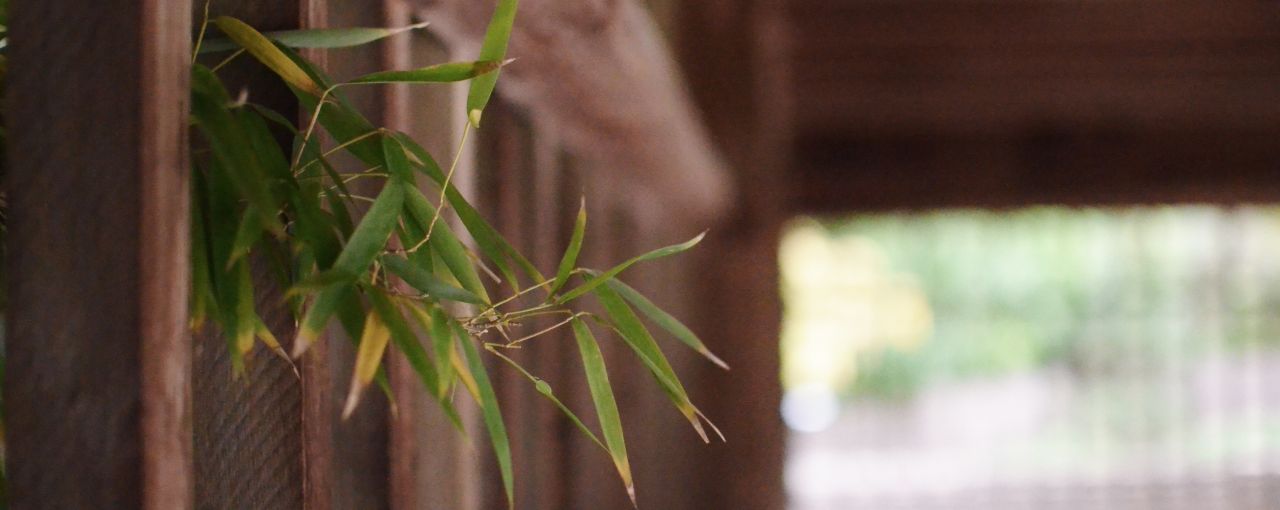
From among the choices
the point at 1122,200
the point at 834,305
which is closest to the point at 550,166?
the point at 1122,200

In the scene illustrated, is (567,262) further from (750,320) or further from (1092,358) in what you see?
(1092,358)

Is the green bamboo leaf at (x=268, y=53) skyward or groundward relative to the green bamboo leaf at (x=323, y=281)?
skyward

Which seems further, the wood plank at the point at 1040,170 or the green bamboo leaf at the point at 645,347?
the wood plank at the point at 1040,170

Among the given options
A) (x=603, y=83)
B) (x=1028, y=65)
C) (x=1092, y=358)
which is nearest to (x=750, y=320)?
(x=603, y=83)

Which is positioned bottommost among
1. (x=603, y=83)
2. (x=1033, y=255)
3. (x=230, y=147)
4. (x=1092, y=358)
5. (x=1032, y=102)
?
(x=1092, y=358)

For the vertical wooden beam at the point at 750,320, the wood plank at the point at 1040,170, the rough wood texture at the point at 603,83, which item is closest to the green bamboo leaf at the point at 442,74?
the rough wood texture at the point at 603,83

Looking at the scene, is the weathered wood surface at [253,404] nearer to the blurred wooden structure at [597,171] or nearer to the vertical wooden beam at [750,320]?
the blurred wooden structure at [597,171]

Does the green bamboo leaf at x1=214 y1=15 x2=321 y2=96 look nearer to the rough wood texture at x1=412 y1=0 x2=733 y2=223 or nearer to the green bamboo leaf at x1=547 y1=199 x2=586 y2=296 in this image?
the green bamboo leaf at x1=547 y1=199 x2=586 y2=296
